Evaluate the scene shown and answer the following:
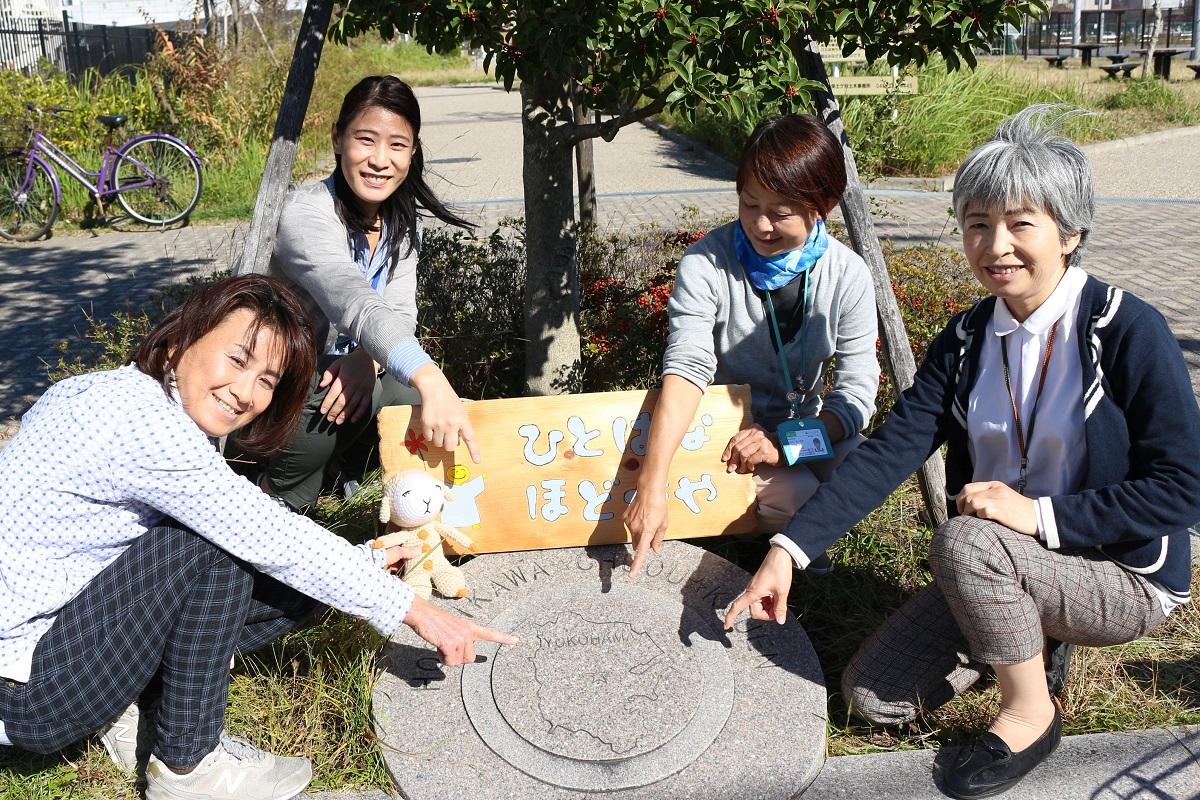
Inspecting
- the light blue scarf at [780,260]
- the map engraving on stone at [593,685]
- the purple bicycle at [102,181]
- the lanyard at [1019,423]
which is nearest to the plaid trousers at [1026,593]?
the lanyard at [1019,423]

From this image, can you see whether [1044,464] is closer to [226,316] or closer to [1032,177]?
[1032,177]

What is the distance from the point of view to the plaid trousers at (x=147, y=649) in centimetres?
215

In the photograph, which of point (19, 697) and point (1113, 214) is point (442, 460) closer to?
point (19, 697)

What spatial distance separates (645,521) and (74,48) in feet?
50.8

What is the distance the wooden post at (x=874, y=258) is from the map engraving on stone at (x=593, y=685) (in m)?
1.14

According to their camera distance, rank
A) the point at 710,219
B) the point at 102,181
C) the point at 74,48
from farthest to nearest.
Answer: the point at 74,48
the point at 102,181
the point at 710,219

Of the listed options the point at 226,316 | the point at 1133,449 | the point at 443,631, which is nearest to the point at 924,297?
the point at 1133,449

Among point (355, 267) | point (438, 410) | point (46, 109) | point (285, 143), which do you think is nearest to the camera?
point (438, 410)

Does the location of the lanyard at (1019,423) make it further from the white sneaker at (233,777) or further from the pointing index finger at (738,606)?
the white sneaker at (233,777)

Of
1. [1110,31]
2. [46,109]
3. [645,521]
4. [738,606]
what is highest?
[1110,31]

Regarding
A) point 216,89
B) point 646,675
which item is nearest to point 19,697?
point 646,675

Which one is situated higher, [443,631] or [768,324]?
[768,324]

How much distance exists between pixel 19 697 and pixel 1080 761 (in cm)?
234

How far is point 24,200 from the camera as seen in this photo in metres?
9.09
